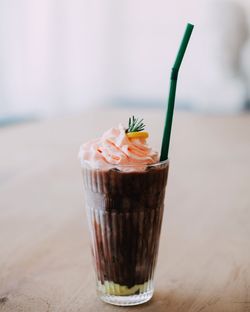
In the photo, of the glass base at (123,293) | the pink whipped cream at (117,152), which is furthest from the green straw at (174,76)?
the glass base at (123,293)

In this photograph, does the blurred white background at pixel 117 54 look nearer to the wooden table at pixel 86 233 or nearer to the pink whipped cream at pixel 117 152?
the wooden table at pixel 86 233

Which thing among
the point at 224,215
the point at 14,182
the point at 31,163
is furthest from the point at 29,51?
the point at 224,215

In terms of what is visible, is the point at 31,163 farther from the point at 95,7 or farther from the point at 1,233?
the point at 95,7

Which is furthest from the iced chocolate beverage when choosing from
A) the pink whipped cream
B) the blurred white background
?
the blurred white background

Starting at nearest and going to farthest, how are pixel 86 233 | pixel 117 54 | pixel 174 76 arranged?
pixel 174 76, pixel 86 233, pixel 117 54

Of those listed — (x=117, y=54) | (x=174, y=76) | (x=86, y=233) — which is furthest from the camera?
(x=117, y=54)

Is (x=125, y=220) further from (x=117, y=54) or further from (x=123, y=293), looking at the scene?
(x=117, y=54)

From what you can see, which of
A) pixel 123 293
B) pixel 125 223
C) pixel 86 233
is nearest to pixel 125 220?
pixel 125 223
